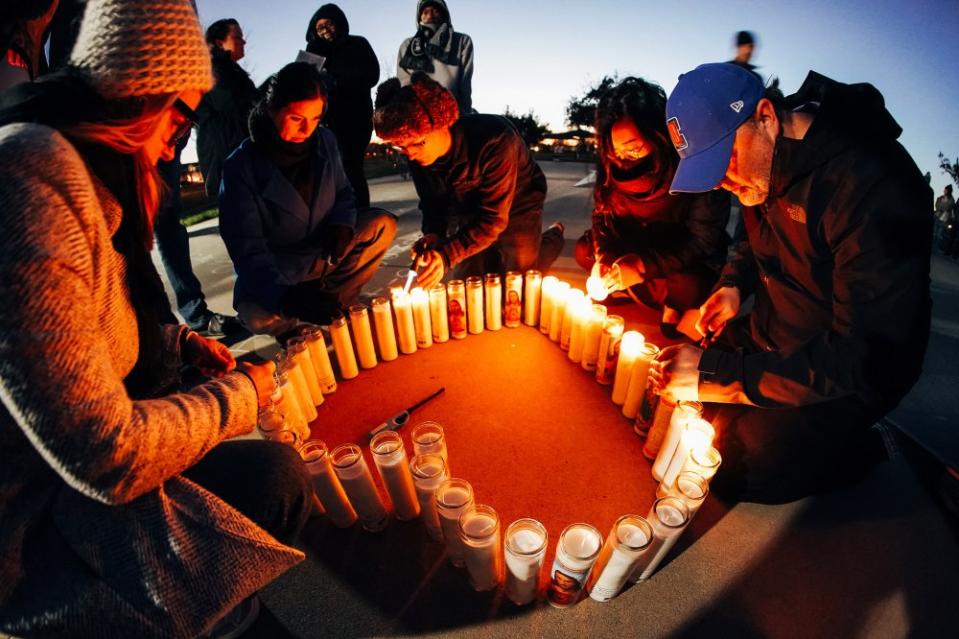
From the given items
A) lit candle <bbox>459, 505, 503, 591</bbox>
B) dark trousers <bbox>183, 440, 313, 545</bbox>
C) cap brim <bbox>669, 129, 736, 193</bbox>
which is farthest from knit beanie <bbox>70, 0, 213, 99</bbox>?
cap brim <bbox>669, 129, 736, 193</bbox>

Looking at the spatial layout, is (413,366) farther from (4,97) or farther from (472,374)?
(4,97)

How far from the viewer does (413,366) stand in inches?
98.3

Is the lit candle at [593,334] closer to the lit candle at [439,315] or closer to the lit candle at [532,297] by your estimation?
the lit candle at [532,297]

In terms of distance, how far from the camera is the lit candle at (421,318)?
2.50 m

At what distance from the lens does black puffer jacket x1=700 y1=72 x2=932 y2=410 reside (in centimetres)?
123

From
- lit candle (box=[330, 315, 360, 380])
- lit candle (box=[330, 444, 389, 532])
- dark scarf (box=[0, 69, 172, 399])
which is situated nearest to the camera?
dark scarf (box=[0, 69, 172, 399])

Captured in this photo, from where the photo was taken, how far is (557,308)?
264cm

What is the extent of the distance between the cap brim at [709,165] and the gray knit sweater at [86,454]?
174cm

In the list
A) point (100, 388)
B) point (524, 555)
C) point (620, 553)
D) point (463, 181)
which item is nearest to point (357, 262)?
point (463, 181)

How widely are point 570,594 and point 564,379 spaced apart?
121 centimetres

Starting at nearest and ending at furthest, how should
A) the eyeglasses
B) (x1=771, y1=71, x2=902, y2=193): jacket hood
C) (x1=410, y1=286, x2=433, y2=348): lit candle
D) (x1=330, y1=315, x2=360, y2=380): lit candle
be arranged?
the eyeglasses < (x1=771, y1=71, x2=902, y2=193): jacket hood < (x1=330, y1=315, x2=360, y2=380): lit candle < (x1=410, y1=286, x2=433, y2=348): lit candle

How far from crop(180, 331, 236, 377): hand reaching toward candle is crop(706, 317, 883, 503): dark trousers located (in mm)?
2133

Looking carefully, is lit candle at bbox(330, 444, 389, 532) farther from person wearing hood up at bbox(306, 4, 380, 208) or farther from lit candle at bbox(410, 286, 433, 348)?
person wearing hood up at bbox(306, 4, 380, 208)

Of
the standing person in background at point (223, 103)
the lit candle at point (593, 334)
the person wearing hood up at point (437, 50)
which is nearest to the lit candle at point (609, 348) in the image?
the lit candle at point (593, 334)
